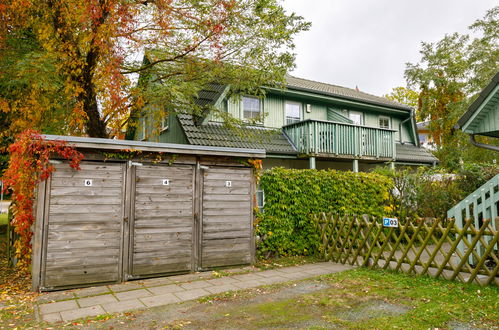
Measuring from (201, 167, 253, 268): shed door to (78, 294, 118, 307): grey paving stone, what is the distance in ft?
7.48

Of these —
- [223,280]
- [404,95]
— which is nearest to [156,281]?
[223,280]

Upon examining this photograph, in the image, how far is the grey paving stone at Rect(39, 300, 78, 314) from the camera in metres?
5.26

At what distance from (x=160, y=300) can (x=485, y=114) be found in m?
7.78

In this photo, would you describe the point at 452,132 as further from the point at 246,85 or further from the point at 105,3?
the point at 105,3

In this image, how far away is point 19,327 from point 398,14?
16.2 m

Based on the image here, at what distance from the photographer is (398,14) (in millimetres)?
14695

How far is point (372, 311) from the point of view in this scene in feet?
16.4

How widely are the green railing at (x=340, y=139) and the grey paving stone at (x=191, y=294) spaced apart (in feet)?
31.0

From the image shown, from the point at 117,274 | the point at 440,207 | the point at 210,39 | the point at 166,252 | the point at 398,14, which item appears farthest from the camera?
the point at 398,14

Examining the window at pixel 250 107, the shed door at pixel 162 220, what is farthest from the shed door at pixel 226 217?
the window at pixel 250 107

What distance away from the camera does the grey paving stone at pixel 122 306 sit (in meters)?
5.25

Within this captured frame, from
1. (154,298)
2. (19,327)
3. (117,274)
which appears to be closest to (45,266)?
(117,274)

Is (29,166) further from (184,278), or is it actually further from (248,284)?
(248,284)

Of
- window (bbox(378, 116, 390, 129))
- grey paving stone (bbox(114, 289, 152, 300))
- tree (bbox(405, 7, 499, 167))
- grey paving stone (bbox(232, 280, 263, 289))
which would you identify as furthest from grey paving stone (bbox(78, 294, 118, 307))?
tree (bbox(405, 7, 499, 167))
